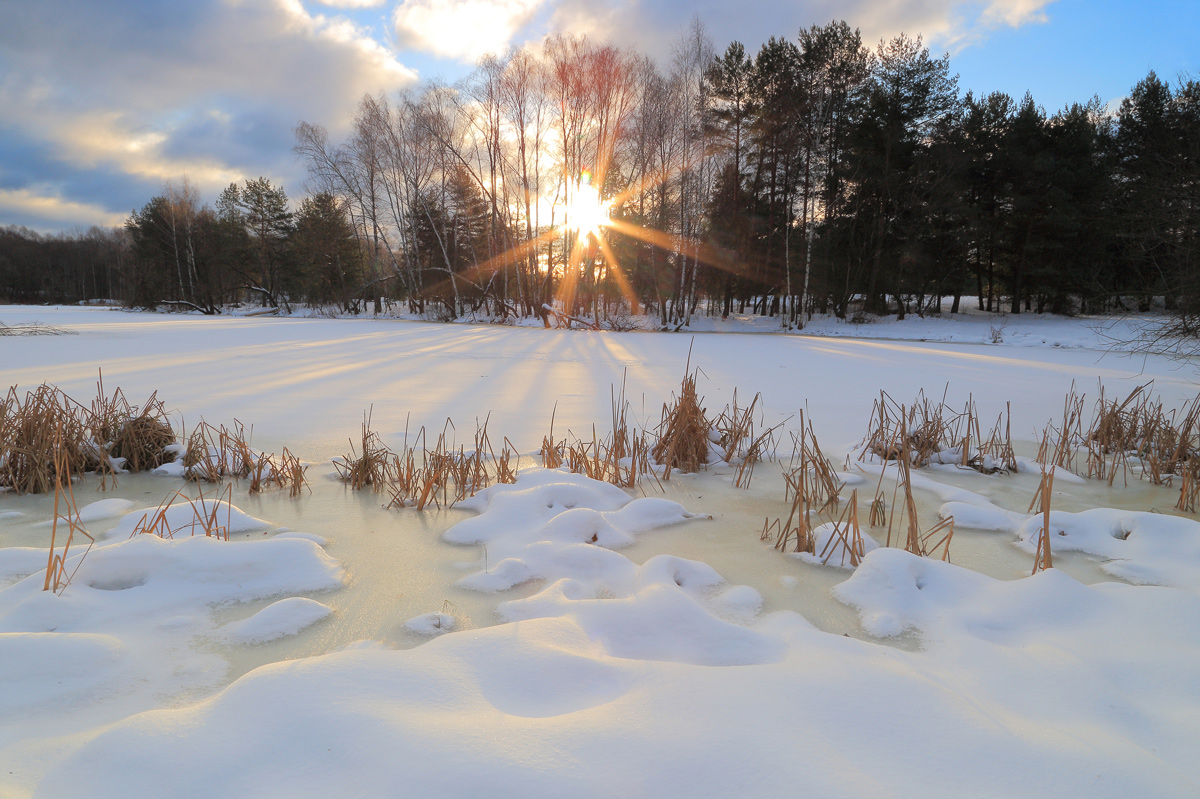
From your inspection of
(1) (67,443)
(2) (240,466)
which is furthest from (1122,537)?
(1) (67,443)

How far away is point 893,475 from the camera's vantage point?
141 inches

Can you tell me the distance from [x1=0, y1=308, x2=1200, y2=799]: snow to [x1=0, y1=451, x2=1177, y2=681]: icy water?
2cm

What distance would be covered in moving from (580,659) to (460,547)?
1134mm

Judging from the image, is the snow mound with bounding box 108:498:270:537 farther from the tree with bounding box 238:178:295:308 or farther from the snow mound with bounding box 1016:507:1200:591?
the tree with bounding box 238:178:295:308

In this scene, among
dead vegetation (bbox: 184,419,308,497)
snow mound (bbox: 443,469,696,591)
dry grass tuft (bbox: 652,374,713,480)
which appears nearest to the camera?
snow mound (bbox: 443,469,696,591)

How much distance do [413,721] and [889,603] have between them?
158cm

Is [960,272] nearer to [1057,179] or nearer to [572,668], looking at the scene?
[1057,179]

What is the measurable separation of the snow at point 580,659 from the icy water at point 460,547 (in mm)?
19

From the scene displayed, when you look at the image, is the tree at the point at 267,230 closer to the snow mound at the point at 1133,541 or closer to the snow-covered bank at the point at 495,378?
the snow-covered bank at the point at 495,378

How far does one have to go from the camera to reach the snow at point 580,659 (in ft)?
3.35

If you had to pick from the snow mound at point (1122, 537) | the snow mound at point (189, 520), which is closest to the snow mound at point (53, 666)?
the snow mound at point (189, 520)

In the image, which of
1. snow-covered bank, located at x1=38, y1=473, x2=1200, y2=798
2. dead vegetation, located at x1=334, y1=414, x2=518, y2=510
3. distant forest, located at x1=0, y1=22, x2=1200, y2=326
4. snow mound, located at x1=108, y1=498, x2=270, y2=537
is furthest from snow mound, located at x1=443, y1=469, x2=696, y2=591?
distant forest, located at x1=0, y1=22, x2=1200, y2=326

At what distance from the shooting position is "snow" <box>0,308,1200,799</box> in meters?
1.02

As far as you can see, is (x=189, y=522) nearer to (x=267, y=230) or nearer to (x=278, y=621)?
(x=278, y=621)
